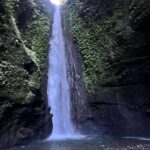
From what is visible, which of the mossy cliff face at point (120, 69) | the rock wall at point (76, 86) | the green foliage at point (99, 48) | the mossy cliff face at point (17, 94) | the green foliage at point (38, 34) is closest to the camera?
the mossy cliff face at point (17, 94)

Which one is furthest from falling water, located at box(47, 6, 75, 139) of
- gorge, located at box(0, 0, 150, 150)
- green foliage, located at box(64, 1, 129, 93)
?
green foliage, located at box(64, 1, 129, 93)

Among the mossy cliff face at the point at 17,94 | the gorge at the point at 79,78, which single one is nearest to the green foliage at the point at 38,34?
the gorge at the point at 79,78

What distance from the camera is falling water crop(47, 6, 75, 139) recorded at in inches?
720

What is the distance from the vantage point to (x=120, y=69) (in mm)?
18594

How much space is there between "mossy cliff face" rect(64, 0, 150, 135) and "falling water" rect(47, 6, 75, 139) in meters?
1.35

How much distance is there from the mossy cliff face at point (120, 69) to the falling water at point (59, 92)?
1.35m

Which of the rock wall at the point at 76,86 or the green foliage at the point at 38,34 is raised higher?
the green foliage at the point at 38,34

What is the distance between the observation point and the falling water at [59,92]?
18.3 m

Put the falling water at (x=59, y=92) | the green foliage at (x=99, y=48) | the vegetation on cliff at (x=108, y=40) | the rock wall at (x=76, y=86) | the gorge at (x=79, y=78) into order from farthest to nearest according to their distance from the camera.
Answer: the green foliage at (x=99, y=48)
the rock wall at (x=76, y=86)
the falling water at (x=59, y=92)
the vegetation on cliff at (x=108, y=40)
the gorge at (x=79, y=78)

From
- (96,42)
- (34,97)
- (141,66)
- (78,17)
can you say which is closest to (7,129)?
(34,97)

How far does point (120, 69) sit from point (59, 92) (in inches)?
154

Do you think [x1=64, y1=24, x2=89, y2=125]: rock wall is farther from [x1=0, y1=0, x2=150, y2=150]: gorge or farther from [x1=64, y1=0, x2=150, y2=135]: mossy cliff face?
[x1=64, y1=0, x2=150, y2=135]: mossy cliff face

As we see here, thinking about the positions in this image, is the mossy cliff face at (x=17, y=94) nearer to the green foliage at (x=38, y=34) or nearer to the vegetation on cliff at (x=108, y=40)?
the green foliage at (x=38, y=34)

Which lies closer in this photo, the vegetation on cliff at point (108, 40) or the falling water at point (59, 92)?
the vegetation on cliff at point (108, 40)
